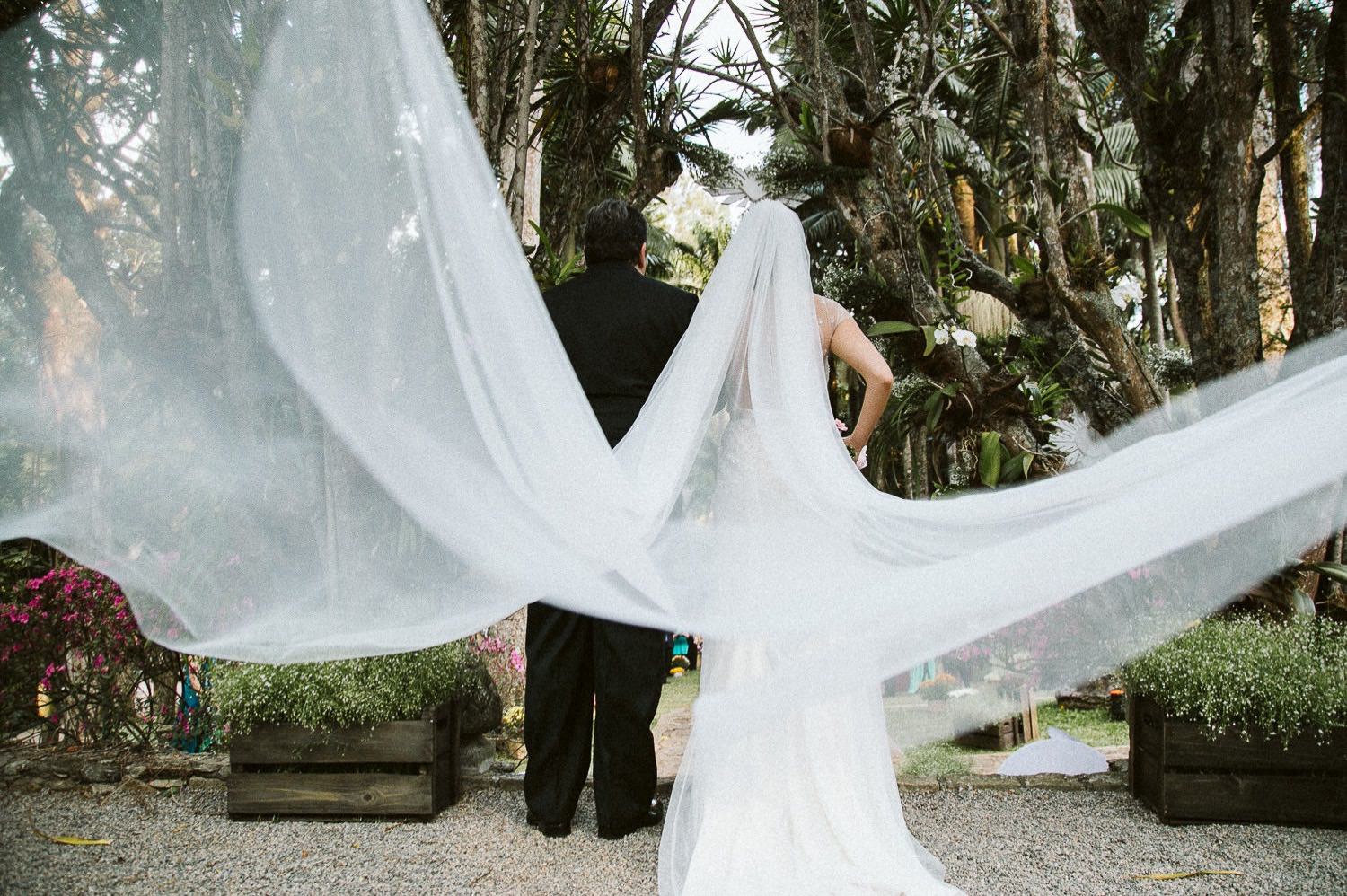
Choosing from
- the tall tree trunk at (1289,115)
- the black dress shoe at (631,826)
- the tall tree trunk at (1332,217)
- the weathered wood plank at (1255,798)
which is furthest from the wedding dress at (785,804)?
the tall tree trunk at (1289,115)

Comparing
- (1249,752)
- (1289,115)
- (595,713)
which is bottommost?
(1249,752)

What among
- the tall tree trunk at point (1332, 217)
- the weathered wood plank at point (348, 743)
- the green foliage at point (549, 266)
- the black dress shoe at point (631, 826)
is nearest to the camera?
the black dress shoe at point (631, 826)

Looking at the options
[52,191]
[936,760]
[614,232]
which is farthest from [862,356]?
[936,760]

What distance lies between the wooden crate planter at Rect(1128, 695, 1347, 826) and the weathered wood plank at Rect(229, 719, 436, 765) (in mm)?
2380

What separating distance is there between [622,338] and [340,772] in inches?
67.8

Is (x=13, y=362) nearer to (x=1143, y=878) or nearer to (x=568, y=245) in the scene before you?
(x=1143, y=878)

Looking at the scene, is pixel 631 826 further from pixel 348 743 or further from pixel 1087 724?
pixel 1087 724

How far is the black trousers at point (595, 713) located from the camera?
9.95 ft

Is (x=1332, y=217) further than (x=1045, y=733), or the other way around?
(x=1045, y=733)

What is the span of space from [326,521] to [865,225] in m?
3.59

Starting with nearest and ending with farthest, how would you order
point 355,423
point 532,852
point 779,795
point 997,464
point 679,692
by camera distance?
point 355,423 → point 779,795 → point 532,852 → point 997,464 → point 679,692

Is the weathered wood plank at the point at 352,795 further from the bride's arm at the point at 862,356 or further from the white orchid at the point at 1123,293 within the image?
the white orchid at the point at 1123,293

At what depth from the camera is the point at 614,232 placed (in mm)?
3025

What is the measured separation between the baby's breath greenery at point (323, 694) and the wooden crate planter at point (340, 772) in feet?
0.13
